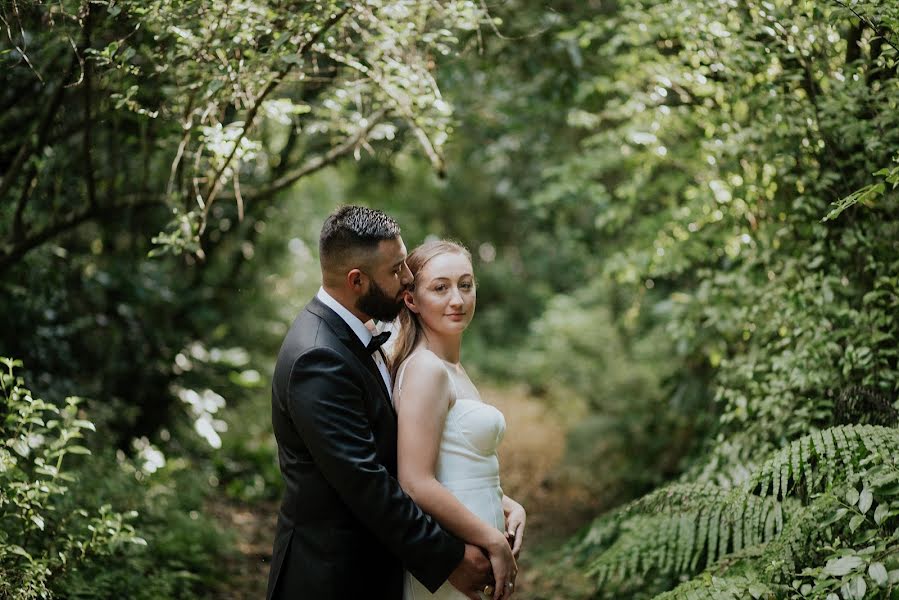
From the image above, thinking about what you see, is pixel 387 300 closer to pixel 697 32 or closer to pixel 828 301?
pixel 828 301

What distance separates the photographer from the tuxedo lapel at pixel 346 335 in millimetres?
2588

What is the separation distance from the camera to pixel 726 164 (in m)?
4.68

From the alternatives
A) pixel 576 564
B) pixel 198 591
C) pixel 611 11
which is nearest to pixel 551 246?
pixel 611 11

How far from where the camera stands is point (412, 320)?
2.93 m

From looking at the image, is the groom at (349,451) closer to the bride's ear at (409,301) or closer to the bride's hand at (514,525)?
the bride's ear at (409,301)

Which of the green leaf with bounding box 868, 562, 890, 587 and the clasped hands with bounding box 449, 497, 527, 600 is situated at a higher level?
the green leaf with bounding box 868, 562, 890, 587

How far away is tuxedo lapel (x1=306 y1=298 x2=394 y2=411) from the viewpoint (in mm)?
2588

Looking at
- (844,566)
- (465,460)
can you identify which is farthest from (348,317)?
(844,566)

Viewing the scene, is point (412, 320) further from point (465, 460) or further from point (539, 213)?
point (539, 213)

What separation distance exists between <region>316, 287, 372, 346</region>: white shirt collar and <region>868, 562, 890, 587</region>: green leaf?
5.82ft

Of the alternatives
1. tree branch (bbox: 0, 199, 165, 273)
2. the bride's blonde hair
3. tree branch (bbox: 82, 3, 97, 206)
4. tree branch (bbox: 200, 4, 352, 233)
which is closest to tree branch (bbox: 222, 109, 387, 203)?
tree branch (bbox: 0, 199, 165, 273)

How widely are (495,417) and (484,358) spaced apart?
1287 cm

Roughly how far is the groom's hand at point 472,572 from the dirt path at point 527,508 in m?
2.84

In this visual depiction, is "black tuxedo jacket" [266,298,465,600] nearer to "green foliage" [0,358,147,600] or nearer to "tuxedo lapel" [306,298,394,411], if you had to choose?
"tuxedo lapel" [306,298,394,411]
